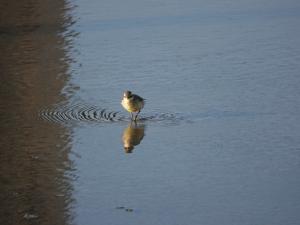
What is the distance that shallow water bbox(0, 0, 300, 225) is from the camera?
8953 mm

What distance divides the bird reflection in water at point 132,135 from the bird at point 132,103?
0.19m

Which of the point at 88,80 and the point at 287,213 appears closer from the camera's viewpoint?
the point at 287,213

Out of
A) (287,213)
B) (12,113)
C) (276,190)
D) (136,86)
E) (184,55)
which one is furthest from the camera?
(184,55)

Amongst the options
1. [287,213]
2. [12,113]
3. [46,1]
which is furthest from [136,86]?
[46,1]

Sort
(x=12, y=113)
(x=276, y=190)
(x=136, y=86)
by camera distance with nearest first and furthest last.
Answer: (x=276, y=190) < (x=12, y=113) < (x=136, y=86)

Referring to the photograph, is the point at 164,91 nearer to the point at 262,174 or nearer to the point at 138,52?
the point at 138,52

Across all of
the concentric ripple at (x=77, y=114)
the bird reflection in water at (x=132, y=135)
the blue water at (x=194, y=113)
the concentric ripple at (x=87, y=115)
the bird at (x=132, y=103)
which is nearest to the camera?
the blue water at (x=194, y=113)

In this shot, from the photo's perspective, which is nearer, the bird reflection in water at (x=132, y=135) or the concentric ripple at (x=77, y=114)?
the bird reflection in water at (x=132, y=135)

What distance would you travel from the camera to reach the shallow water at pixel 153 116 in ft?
29.4

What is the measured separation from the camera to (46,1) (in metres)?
20.3

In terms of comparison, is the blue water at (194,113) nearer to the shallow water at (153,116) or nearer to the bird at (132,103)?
the shallow water at (153,116)

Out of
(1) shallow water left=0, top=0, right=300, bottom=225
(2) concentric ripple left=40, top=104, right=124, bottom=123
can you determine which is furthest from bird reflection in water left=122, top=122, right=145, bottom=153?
(2) concentric ripple left=40, top=104, right=124, bottom=123

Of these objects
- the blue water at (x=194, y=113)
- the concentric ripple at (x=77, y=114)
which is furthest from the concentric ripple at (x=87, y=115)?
the blue water at (x=194, y=113)

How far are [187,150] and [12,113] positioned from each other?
2.92m
